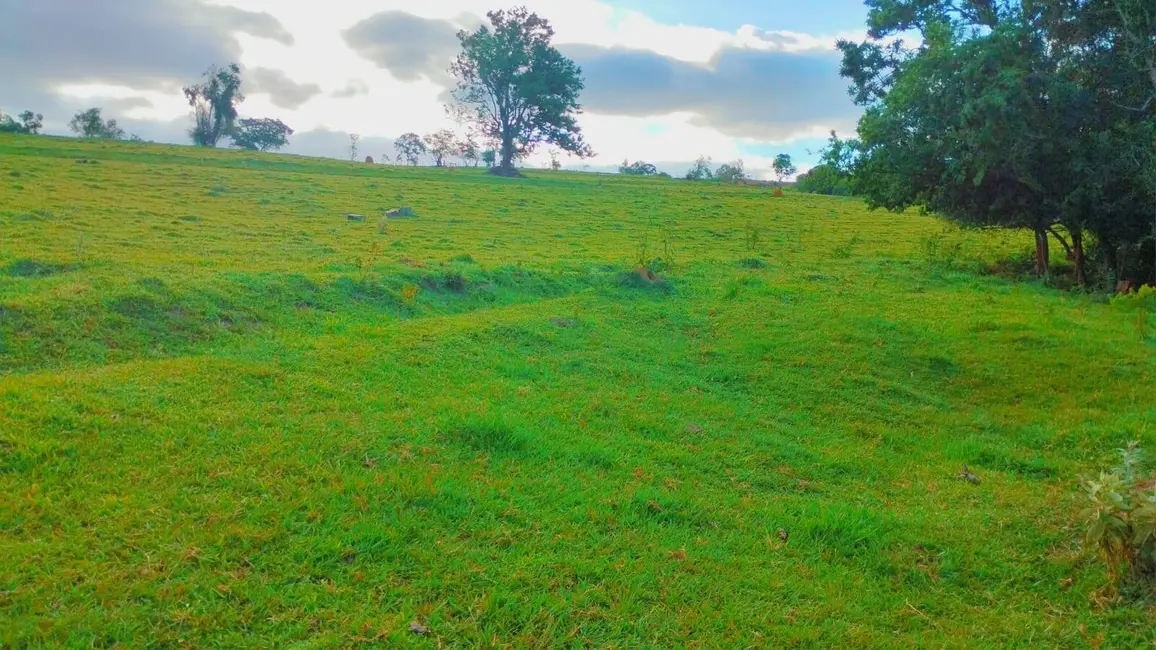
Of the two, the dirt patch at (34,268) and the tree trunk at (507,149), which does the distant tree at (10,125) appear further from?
the dirt patch at (34,268)

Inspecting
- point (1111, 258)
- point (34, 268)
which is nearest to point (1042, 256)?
point (1111, 258)

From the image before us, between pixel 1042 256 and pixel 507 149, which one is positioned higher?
pixel 507 149

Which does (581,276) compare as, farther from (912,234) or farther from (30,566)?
(912,234)

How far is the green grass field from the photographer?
166 inches

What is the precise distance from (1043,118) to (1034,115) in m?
0.40

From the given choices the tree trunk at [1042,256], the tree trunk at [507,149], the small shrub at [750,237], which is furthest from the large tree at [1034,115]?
the tree trunk at [507,149]

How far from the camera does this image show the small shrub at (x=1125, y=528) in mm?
4559

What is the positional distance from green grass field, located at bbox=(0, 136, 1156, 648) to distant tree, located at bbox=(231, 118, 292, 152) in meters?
74.4

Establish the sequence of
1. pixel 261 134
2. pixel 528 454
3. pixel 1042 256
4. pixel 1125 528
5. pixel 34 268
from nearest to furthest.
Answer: pixel 1125 528 < pixel 528 454 < pixel 34 268 < pixel 1042 256 < pixel 261 134

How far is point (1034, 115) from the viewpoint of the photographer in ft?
49.8

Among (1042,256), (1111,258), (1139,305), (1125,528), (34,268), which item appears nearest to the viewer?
(1125,528)

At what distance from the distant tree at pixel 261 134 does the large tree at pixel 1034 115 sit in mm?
80181

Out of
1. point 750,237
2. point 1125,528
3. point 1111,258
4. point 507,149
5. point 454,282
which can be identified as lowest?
point 1125,528

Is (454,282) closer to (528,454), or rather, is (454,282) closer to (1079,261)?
(528,454)
